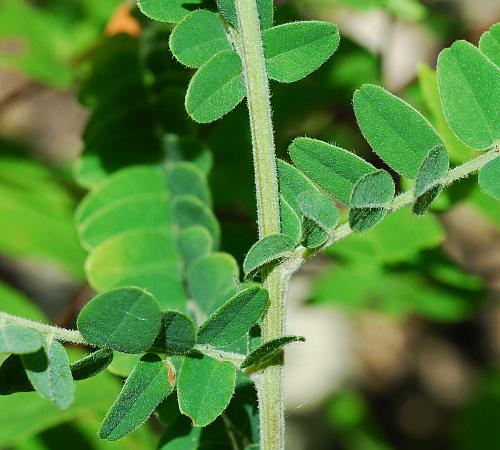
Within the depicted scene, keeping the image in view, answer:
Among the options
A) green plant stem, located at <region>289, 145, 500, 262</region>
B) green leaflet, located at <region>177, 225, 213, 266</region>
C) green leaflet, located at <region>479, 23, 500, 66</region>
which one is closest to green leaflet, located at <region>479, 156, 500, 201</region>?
green plant stem, located at <region>289, 145, 500, 262</region>

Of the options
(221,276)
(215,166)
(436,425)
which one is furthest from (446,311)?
(436,425)

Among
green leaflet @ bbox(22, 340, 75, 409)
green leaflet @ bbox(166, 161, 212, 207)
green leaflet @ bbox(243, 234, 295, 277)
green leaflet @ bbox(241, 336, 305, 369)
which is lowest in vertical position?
green leaflet @ bbox(166, 161, 212, 207)

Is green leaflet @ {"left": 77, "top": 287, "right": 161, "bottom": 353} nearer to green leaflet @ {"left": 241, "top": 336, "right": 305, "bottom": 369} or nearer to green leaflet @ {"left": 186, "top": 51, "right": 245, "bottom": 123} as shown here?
green leaflet @ {"left": 241, "top": 336, "right": 305, "bottom": 369}

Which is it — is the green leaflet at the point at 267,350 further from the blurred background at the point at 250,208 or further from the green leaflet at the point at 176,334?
the blurred background at the point at 250,208

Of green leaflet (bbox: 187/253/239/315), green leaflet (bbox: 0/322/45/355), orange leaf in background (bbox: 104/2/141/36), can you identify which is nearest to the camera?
green leaflet (bbox: 0/322/45/355)

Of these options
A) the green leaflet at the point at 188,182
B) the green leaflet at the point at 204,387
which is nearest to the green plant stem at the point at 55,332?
the green leaflet at the point at 204,387

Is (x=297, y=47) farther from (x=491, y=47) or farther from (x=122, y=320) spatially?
(x=122, y=320)

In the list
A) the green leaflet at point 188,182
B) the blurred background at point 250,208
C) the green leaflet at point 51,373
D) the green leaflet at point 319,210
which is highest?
the green leaflet at point 319,210
